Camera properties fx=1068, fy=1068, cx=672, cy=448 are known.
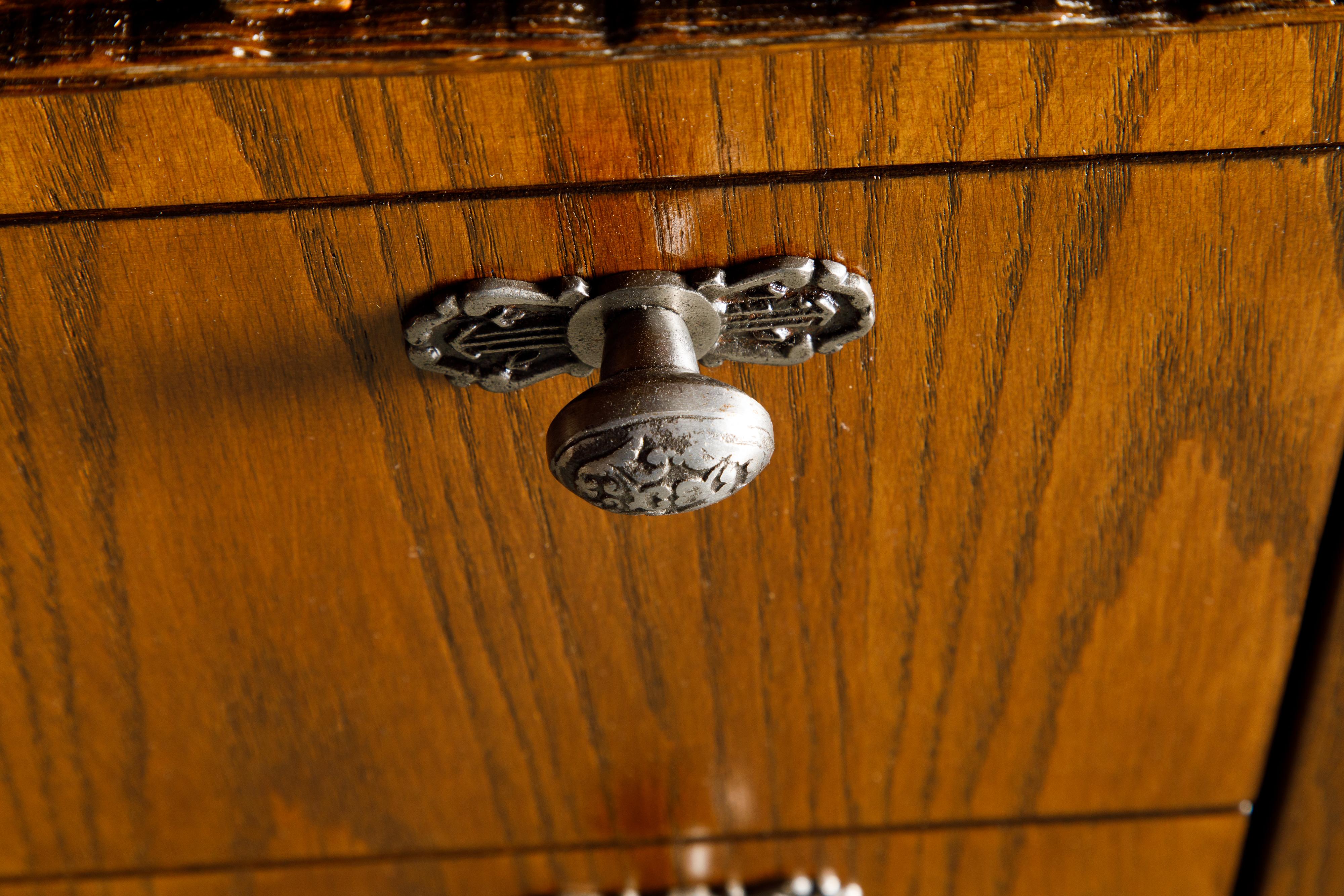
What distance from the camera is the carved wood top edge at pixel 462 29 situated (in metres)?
0.20

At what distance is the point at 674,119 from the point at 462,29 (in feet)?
0.14

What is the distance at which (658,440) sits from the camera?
0.68ft

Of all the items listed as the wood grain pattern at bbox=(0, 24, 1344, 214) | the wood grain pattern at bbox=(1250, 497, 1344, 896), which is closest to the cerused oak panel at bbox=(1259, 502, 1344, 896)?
the wood grain pattern at bbox=(1250, 497, 1344, 896)

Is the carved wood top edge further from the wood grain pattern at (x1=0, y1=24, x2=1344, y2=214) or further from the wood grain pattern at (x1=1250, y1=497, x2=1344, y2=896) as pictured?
the wood grain pattern at (x1=1250, y1=497, x2=1344, y2=896)

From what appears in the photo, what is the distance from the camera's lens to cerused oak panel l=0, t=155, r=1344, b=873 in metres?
0.23

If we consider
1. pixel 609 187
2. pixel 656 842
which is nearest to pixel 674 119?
pixel 609 187

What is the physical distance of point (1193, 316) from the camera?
0.82 feet

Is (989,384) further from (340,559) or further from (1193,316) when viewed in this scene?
(340,559)

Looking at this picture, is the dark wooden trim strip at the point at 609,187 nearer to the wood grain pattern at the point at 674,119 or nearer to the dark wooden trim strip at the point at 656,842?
the wood grain pattern at the point at 674,119

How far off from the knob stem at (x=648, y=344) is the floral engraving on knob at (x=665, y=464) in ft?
0.05

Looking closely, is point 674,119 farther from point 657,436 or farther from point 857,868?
point 857,868

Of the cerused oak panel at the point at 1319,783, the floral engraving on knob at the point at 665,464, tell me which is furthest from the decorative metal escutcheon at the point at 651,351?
the cerused oak panel at the point at 1319,783

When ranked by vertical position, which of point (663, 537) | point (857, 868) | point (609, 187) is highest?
point (609, 187)

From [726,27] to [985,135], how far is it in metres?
0.06
